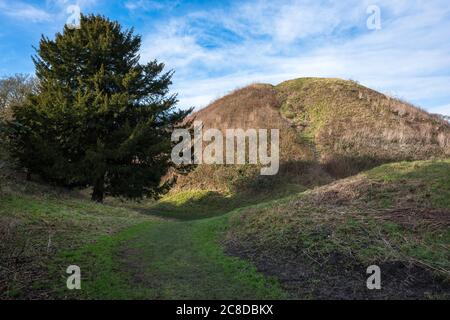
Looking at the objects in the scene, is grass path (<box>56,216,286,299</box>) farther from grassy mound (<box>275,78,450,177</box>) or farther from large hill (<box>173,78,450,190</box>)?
grassy mound (<box>275,78,450,177</box>)

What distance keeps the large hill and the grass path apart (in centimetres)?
1721

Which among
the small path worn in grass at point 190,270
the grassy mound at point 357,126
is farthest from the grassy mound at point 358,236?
the grassy mound at point 357,126

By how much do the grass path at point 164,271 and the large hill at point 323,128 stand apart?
678 inches

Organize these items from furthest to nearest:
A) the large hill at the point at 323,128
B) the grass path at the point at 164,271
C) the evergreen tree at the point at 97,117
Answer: the large hill at the point at 323,128 → the evergreen tree at the point at 97,117 → the grass path at the point at 164,271

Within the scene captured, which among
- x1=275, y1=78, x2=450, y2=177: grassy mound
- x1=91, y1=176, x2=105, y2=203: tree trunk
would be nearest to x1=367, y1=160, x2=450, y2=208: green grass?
x1=275, y1=78, x2=450, y2=177: grassy mound

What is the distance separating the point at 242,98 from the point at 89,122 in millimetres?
24360

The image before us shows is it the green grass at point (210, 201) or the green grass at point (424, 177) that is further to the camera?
the green grass at point (210, 201)

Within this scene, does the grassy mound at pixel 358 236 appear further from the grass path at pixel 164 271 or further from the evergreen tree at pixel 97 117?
the evergreen tree at pixel 97 117

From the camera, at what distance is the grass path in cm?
741

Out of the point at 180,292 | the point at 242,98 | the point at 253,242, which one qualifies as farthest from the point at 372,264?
the point at 242,98

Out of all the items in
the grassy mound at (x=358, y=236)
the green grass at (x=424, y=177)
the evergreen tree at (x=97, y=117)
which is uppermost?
the evergreen tree at (x=97, y=117)

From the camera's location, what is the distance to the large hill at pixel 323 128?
29.8 metres

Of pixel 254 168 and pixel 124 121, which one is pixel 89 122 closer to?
pixel 124 121

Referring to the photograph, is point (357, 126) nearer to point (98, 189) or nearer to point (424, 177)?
point (424, 177)
